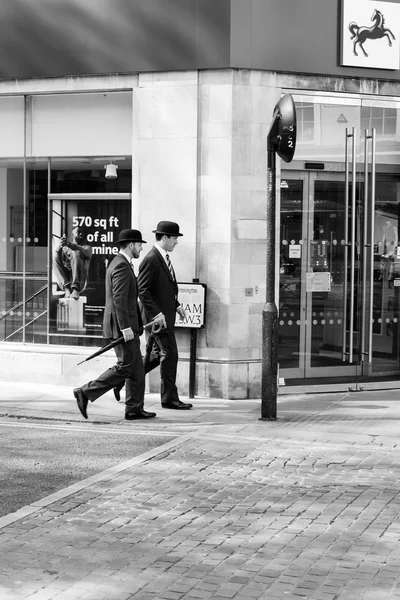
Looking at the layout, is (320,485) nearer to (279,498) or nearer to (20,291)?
(279,498)

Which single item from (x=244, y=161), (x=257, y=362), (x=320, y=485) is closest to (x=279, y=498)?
(x=320, y=485)

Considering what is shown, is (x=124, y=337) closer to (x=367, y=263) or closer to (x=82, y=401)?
(x=82, y=401)

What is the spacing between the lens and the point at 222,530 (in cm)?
650

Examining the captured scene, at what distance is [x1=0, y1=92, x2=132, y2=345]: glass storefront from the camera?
12859mm

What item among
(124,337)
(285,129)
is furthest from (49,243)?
(285,129)

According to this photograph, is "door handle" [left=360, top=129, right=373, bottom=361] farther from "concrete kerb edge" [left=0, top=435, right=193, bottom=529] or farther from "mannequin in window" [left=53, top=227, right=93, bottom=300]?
"concrete kerb edge" [left=0, top=435, right=193, bottom=529]

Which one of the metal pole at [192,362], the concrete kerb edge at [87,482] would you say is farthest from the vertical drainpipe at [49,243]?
the concrete kerb edge at [87,482]

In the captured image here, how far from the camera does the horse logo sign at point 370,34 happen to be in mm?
12359

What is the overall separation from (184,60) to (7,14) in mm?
2486

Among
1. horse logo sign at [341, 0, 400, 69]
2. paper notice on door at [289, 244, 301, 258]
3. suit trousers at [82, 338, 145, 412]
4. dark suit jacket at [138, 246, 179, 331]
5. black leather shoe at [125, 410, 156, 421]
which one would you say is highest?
horse logo sign at [341, 0, 400, 69]

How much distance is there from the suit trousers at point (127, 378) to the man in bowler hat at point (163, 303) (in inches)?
22.3

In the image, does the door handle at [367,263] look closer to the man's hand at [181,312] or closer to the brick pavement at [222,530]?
the man's hand at [181,312]

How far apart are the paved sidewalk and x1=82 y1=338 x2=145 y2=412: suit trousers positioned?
0.34m

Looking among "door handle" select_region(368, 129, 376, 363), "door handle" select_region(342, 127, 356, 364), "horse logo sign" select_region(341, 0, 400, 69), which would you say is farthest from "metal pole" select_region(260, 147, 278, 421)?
"door handle" select_region(368, 129, 376, 363)
